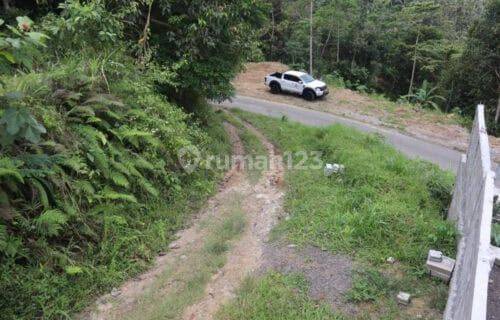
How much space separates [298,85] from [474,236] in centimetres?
1809

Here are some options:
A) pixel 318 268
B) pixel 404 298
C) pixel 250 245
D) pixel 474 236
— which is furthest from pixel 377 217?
pixel 474 236

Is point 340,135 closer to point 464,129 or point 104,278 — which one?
point 464,129

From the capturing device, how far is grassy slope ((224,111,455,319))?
6886mm

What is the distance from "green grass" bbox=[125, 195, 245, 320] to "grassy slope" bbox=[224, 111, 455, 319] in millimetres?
1254

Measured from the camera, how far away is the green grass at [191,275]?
638cm

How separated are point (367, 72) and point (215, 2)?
70.8 feet

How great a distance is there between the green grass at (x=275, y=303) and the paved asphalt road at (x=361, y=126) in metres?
8.80

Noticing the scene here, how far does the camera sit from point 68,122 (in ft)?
25.9

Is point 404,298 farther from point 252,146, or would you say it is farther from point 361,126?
point 361,126

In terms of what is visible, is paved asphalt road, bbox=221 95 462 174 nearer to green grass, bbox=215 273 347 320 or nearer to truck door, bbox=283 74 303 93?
truck door, bbox=283 74 303 93

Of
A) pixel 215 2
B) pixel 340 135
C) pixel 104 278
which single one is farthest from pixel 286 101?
pixel 104 278

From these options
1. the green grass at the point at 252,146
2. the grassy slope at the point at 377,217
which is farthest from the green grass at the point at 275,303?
the green grass at the point at 252,146

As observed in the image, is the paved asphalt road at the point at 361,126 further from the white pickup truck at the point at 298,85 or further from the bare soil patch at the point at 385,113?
the white pickup truck at the point at 298,85

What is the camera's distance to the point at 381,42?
30.2m
